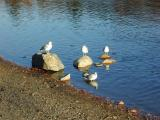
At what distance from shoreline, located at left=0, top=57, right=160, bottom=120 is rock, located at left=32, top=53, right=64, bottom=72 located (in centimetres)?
451

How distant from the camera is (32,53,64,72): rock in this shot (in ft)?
125

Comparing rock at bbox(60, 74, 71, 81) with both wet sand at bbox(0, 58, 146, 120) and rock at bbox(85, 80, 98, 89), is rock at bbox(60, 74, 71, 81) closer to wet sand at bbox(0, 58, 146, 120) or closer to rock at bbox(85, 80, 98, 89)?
rock at bbox(85, 80, 98, 89)

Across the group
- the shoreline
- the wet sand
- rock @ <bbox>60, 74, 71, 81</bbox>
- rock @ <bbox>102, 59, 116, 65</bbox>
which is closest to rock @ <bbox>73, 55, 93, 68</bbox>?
rock @ <bbox>102, 59, 116, 65</bbox>

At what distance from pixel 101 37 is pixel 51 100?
81.0ft

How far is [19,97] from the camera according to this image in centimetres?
2659

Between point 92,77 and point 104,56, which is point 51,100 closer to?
point 92,77

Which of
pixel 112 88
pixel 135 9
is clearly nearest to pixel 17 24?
pixel 135 9

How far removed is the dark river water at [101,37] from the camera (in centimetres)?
3309

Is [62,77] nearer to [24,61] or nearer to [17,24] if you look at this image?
[24,61]

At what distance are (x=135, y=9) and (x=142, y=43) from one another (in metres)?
25.9

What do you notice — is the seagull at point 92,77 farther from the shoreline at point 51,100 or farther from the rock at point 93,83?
the shoreline at point 51,100

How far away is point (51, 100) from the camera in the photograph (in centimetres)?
2648

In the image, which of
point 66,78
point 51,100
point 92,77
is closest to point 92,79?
point 92,77

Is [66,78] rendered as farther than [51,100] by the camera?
Yes
